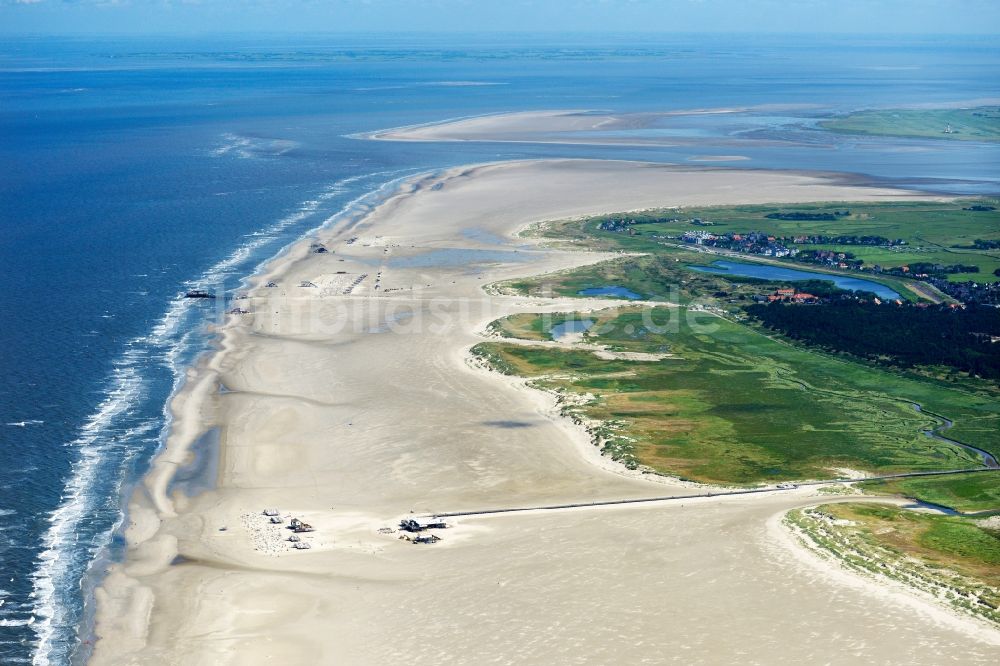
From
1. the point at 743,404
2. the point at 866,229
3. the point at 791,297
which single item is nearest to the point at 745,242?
the point at 866,229

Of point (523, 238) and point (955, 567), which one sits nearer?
point (955, 567)

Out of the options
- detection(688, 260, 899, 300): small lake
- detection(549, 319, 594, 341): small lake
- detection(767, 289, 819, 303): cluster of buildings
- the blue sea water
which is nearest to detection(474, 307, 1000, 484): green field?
detection(549, 319, 594, 341): small lake

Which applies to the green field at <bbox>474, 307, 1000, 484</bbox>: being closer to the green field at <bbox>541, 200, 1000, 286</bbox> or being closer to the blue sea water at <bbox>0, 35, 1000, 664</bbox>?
the blue sea water at <bbox>0, 35, 1000, 664</bbox>

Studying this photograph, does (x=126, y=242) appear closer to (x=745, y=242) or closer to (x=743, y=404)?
(x=745, y=242)

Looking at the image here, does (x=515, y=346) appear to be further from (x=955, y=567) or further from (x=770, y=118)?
(x=770, y=118)

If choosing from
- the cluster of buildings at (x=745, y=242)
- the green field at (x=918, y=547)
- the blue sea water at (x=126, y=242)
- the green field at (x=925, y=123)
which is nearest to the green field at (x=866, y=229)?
the cluster of buildings at (x=745, y=242)

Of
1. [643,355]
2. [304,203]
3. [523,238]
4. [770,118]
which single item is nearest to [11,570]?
[643,355]
